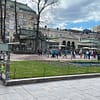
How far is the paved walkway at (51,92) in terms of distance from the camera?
24.8 feet

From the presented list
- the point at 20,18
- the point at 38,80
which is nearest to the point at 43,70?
the point at 38,80

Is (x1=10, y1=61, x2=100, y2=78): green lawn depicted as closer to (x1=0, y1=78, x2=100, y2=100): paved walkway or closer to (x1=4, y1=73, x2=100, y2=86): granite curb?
(x1=4, y1=73, x2=100, y2=86): granite curb

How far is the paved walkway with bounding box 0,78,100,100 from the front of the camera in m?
7.56

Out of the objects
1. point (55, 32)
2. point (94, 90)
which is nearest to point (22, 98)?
point (94, 90)

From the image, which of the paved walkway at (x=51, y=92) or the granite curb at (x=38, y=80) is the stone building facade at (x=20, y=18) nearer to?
the granite curb at (x=38, y=80)

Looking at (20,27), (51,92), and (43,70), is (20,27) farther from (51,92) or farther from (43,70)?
(51,92)

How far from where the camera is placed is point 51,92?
8289 millimetres

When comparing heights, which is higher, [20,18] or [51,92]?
[20,18]

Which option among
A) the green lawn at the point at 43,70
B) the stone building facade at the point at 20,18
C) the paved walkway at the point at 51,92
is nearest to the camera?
the paved walkway at the point at 51,92

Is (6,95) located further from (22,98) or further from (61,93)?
(61,93)

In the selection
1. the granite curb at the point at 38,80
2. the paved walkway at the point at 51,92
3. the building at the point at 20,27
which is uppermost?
the building at the point at 20,27

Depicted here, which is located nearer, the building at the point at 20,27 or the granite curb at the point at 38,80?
the granite curb at the point at 38,80

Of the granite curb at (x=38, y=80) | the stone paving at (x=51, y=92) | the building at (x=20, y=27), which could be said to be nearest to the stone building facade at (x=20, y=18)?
the building at (x=20, y=27)

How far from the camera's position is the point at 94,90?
29.1ft
